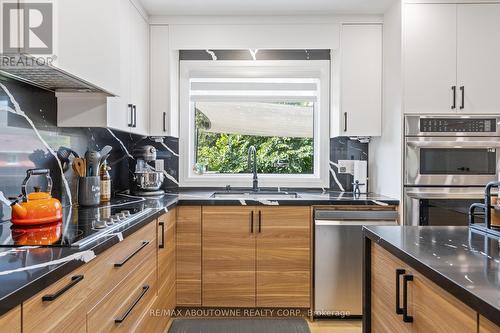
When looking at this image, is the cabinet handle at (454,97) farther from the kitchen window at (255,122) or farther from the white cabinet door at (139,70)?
the white cabinet door at (139,70)

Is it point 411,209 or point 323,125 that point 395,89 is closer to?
point 323,125

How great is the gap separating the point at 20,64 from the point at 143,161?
168 cm

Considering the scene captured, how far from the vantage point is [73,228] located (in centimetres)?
146

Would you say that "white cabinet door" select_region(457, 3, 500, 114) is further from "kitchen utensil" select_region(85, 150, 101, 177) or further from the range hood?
"kitchen utensil" select_region(85, 150, 101, 177)

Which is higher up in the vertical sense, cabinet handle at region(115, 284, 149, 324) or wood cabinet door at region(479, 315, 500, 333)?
wood cabinet door at region(479, 315, 500, 333)

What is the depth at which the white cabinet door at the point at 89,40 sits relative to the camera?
1466 millimetres

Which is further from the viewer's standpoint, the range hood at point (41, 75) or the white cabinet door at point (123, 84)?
the white cabinet door at point (123, 84)

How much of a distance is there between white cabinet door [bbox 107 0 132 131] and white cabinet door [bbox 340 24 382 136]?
168cm

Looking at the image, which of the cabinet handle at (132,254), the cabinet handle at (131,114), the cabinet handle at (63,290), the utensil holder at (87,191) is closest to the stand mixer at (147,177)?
the cabinet handle at (131,114)

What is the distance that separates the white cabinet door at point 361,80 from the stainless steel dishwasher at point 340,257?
73cm

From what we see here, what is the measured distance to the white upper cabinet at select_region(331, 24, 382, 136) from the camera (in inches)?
111

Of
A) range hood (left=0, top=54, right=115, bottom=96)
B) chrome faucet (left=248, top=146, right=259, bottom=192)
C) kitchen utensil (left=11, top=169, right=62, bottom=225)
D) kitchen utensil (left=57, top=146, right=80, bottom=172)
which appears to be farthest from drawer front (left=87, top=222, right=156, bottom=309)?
chrome faucet (left=248, top=146, right=259, bottom=192)

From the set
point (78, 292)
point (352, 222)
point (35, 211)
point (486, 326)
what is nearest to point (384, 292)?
point (486, 326)

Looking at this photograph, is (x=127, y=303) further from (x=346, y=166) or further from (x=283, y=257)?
(x=346, y=166)
